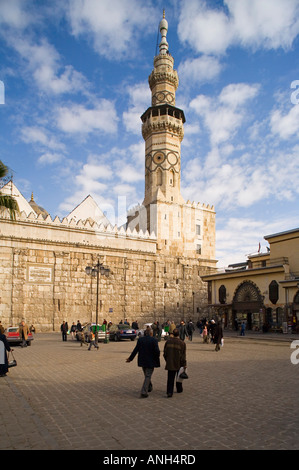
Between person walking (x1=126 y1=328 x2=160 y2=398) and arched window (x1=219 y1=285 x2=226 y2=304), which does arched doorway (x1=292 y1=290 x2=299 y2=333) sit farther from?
person walking (x1=126 y1=328 x2=160 y2=398)

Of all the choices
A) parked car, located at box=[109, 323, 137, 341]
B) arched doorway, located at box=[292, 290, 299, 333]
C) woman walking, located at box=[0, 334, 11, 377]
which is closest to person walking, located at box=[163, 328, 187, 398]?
woman walking, located at box=[0, 334, 11, 377]

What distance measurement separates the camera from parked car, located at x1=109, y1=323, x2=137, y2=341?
972 inches

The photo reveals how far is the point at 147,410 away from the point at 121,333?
18561 millimetres

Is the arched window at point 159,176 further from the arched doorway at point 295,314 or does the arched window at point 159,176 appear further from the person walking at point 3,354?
the person walking at point 3,354

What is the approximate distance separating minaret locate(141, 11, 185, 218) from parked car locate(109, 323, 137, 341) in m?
19.4

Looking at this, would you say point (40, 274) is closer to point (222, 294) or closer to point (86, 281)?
point (86, 281)

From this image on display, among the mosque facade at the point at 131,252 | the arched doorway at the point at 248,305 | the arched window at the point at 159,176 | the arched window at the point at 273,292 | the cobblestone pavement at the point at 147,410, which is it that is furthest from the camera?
the arched window at the point at 159,176

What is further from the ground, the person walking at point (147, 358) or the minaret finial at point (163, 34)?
the minaret finial at point (163, 34)

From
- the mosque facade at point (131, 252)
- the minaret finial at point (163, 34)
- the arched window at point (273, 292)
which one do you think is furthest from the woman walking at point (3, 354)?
the minaret finial at point (163, 34)

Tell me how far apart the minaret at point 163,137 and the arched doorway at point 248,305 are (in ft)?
49.8

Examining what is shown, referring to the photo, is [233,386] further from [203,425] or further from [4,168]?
[4,168]

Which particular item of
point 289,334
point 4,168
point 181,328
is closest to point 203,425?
point 4,168

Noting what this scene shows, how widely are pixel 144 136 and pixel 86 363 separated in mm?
37131

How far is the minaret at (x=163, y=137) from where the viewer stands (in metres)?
43.4
